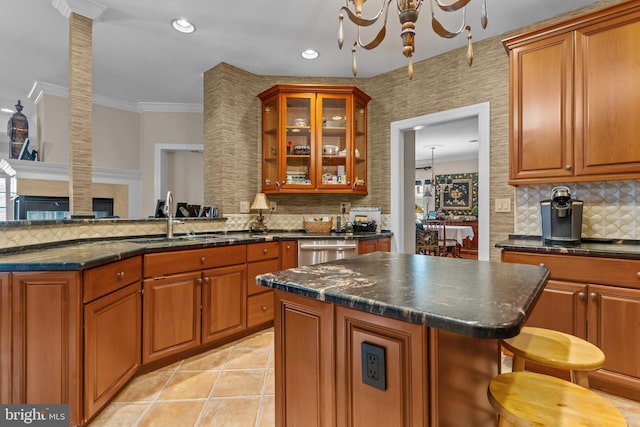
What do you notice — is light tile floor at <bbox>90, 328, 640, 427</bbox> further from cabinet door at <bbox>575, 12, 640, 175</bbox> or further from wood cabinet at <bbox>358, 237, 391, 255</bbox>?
cabinet door at <bbox>575, 12, 640, 175</bbox>

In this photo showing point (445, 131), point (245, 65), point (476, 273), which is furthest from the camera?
point (445, 131)

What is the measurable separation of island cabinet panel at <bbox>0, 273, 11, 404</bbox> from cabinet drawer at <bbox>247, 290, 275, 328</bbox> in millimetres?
1521

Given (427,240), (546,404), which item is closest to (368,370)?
(546,404)

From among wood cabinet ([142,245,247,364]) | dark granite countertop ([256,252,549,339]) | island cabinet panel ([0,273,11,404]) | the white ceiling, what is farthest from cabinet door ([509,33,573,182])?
island cabinet panel ([0,273,11,404])

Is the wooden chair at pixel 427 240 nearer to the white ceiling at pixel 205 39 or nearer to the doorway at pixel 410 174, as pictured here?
the doorway at pixel 410 174

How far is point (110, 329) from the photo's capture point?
5.87ft

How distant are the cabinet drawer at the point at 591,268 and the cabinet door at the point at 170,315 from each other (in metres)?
2.34

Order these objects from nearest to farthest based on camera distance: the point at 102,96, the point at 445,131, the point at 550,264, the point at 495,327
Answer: the point at 495,327 → the point at 550,264 → the point at 102,96 → the point at 445,131

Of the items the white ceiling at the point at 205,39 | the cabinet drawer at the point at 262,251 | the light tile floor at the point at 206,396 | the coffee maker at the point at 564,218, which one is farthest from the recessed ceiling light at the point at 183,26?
the coffee maker at the point at 564,218

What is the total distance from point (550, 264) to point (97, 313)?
Answer: 2653 millimetres

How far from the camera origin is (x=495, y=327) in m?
0.67

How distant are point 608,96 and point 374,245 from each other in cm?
208

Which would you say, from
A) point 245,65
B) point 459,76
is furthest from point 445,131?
point 245,65

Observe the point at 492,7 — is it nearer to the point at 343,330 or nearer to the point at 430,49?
the point at 430,49
